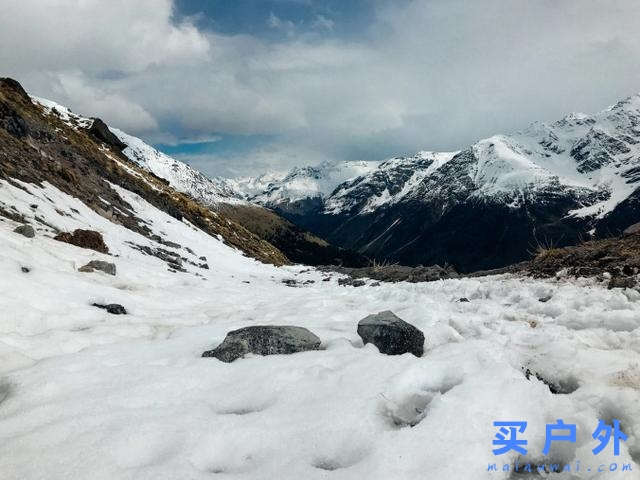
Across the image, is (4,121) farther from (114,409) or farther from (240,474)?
(240,474)

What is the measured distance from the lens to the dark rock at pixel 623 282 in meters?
8.23

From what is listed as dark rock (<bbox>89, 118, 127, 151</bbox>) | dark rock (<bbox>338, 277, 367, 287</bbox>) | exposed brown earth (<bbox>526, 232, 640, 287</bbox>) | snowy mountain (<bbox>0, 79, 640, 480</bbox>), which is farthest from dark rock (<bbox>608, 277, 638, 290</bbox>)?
dark rock (<bbox>89, 118, 127, 151</bbox>)

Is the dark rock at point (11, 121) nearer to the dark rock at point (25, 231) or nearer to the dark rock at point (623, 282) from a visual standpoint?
the dark rock at point (25, 231)

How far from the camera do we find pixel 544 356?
5.71 metres

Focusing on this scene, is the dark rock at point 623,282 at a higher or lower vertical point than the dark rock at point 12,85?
lower

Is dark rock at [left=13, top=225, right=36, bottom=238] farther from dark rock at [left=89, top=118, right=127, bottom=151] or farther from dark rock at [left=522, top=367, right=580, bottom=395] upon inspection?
dark rock at [left=89, top=118, right=127, bottom=151]

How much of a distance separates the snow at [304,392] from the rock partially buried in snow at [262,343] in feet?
0.98

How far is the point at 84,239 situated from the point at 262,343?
42.4ft

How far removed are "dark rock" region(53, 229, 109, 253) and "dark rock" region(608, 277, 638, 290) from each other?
671 inches

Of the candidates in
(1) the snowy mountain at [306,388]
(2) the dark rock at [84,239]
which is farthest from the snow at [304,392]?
(2) the dark rock at [84,239]

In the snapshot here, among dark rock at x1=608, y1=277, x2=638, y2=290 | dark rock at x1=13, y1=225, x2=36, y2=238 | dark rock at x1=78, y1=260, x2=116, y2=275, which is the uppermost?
dark rock at x1=13, y1=225, x2=36, y2=238

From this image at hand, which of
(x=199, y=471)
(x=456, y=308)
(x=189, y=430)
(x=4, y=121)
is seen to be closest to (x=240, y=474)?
(x=199, y=471)

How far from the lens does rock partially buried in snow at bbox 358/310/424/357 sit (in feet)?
22.1

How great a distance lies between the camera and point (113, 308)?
31.6 ft
